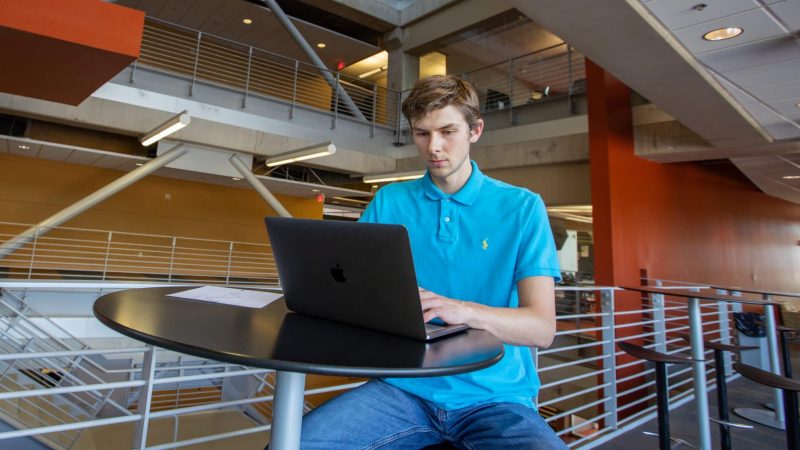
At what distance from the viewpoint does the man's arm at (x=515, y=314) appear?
72cm

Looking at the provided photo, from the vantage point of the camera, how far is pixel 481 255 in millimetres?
974

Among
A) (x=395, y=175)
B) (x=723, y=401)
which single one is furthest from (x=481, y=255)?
(x=395, y=175)

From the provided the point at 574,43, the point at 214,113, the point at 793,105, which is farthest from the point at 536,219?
the point at 214,113

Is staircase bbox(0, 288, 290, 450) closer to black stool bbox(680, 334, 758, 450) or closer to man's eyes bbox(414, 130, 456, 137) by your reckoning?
man's eyes bbox(414, 130, 456, 137)

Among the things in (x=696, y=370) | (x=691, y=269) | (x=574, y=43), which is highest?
(x=574, y=43)

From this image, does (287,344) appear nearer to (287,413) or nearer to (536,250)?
(287,413)

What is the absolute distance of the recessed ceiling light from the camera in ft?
7.93

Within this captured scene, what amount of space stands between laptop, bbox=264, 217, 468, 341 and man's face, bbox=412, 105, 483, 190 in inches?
16.6

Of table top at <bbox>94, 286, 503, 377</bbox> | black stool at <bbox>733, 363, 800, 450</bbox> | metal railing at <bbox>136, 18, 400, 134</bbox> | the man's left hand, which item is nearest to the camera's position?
table top at <bbox>94, 286, 503, 377</bbox>

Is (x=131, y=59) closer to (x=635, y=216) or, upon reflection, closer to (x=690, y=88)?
(x=690, y=88)

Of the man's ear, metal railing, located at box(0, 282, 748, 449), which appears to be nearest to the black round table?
the man's ear

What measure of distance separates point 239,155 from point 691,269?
6.89m

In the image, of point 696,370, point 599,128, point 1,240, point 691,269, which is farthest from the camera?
point 1,240

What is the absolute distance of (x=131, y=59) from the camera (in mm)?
2752
